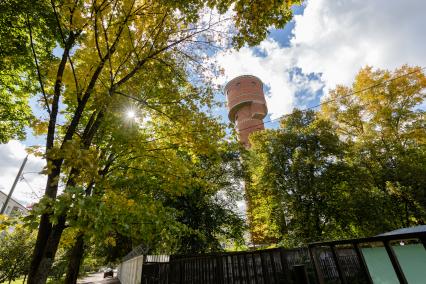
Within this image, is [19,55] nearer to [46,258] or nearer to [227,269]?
[46,258]

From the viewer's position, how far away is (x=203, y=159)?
15.6 m

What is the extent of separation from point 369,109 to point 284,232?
1130 centimetres

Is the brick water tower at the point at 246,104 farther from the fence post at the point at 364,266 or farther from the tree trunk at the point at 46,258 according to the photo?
the tree trunk at the point at 46,258

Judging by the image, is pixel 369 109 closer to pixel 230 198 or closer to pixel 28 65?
pixel 230 198

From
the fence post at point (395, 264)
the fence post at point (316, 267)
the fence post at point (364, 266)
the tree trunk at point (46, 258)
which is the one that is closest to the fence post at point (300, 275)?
the fence post at point (316, 267)

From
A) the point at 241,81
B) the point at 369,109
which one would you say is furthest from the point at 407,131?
the point at 241,81

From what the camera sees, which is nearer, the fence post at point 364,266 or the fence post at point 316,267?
the fence post at point 364,266

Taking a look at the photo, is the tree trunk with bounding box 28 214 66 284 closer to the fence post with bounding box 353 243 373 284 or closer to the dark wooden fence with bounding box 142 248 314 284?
the dark wooden fence with bounding box 142 248 314 284

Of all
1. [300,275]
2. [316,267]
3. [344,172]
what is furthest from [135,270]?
[344,172]

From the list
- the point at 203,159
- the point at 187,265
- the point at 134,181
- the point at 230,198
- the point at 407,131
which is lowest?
the point at 187,265

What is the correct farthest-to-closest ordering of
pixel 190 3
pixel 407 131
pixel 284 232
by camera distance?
pixel 407 131 < pixel 284 232 < pixel 190 3

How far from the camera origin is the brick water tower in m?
28.5

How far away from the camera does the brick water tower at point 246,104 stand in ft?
93.6

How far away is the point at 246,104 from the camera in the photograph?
29.3 m
